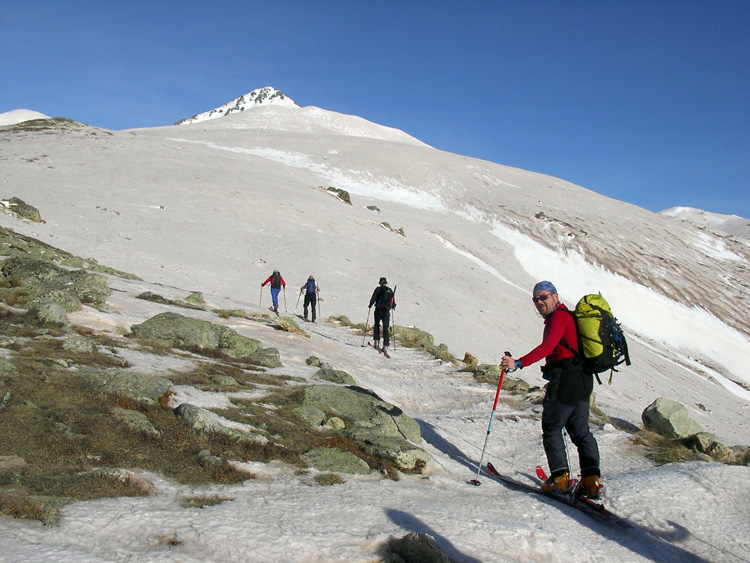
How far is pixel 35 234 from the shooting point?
23.0m

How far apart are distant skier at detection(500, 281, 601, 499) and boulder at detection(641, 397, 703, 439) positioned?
4058mm

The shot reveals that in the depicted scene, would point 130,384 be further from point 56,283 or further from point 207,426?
point 56,283

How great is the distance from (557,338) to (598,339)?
43 cm

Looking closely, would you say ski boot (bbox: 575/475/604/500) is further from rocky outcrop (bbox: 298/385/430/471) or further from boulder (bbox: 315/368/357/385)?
boulder (bbox: 315/368/357/385)

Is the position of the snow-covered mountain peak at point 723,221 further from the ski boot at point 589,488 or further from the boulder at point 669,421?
the ski boot at point 589,488

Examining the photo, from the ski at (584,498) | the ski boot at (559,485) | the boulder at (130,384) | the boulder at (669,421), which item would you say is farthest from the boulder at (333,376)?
the boulder at (669,421)

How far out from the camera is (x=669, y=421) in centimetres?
899

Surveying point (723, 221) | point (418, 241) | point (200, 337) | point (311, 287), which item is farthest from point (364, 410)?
point (723, 221)

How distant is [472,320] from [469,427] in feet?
55.2

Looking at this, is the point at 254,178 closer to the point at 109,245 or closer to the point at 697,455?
the point at 109,245

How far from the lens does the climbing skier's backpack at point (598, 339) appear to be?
5645mm

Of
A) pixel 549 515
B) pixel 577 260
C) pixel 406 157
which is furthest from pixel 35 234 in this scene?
pixel 406 157

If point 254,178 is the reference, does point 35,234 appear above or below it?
below

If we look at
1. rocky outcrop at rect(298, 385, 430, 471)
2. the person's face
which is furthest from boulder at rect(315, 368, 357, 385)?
the person's face
